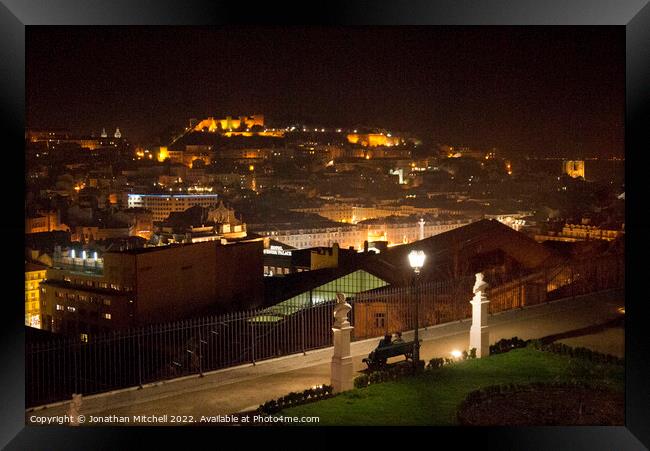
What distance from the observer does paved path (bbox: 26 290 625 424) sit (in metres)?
5.64

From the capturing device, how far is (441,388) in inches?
232

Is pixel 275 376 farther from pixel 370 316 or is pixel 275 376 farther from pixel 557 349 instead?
pixel 370 316

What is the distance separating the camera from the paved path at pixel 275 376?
18.5ft

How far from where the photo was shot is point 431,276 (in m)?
11.0

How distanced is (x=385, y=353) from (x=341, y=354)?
695mm

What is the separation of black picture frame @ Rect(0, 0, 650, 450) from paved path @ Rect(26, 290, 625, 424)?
66cm

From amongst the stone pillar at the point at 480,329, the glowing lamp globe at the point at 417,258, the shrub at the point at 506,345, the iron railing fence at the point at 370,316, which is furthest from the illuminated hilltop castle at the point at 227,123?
the glowing lamp globe at the point at 417,258

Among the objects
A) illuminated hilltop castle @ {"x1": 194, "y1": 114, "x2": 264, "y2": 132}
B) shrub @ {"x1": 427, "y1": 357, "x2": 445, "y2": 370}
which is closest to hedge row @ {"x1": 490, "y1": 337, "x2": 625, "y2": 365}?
shrub @ {"x1": 427, "y1": 357, "x2": 445, "y2": 370}

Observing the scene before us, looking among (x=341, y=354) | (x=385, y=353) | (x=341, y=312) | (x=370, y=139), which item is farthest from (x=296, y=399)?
(x=370, y=139)
